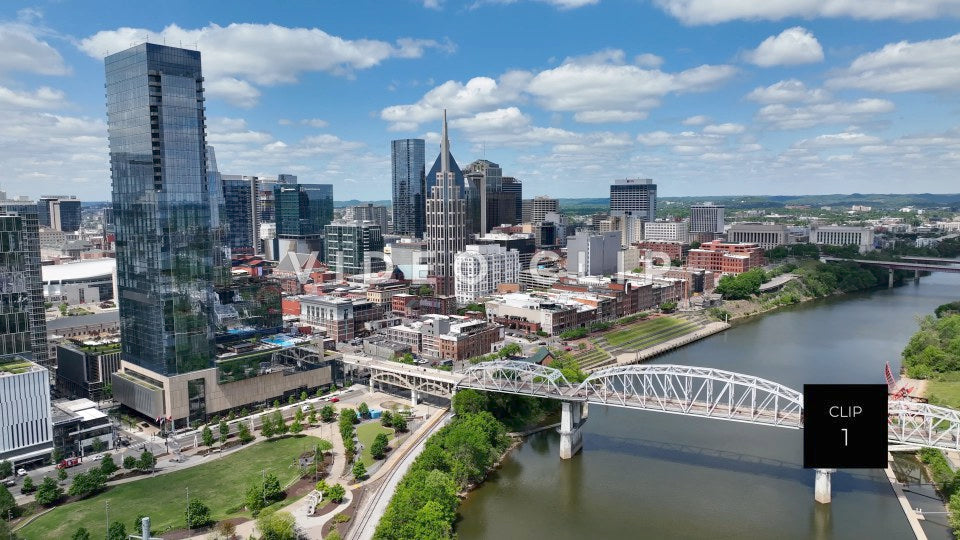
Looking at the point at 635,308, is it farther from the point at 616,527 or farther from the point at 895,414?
the point at 616,527

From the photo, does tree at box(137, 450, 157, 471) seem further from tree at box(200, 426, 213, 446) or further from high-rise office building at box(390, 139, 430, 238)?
high-rise office building at box(390, 139, 430, 238)

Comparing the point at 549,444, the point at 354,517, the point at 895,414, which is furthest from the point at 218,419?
the point at 895,414

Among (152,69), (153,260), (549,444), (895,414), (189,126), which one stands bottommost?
(549,444)

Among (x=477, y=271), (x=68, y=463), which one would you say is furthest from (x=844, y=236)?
(x=68, y=463)

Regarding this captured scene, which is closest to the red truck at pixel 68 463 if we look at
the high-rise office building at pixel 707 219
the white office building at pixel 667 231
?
the white office building at pixel 667 231

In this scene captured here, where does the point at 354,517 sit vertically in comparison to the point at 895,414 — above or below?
below
